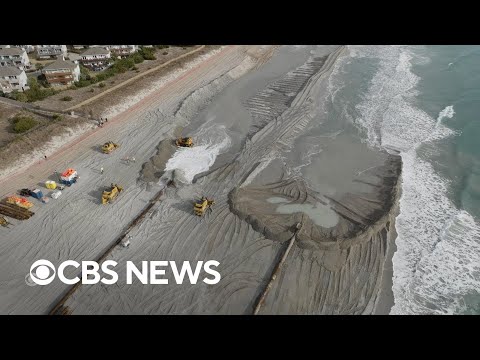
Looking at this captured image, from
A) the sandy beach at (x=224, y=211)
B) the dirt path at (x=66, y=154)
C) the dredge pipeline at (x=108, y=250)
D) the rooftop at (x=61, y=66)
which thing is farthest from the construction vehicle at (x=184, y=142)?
the rooftop at (x=61, y=66)

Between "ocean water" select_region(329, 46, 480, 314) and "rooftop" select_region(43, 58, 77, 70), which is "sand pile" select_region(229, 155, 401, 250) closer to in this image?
"ocean water" select_region(329, 46, 480, 314)

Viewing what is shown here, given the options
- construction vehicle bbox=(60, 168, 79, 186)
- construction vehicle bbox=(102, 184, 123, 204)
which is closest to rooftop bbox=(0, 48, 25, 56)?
construction vehicle bbox=(60, 168, 79, 186)

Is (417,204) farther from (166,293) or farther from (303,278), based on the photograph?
(166,293)

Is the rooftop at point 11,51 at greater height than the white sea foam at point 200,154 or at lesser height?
greater

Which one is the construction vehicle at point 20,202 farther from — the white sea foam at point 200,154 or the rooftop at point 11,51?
the rooftop at point 11,51

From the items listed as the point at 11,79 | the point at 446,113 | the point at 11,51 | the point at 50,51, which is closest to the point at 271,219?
the point at 446,113

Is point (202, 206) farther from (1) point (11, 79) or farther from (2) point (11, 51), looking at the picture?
(2) point (11, 51)
